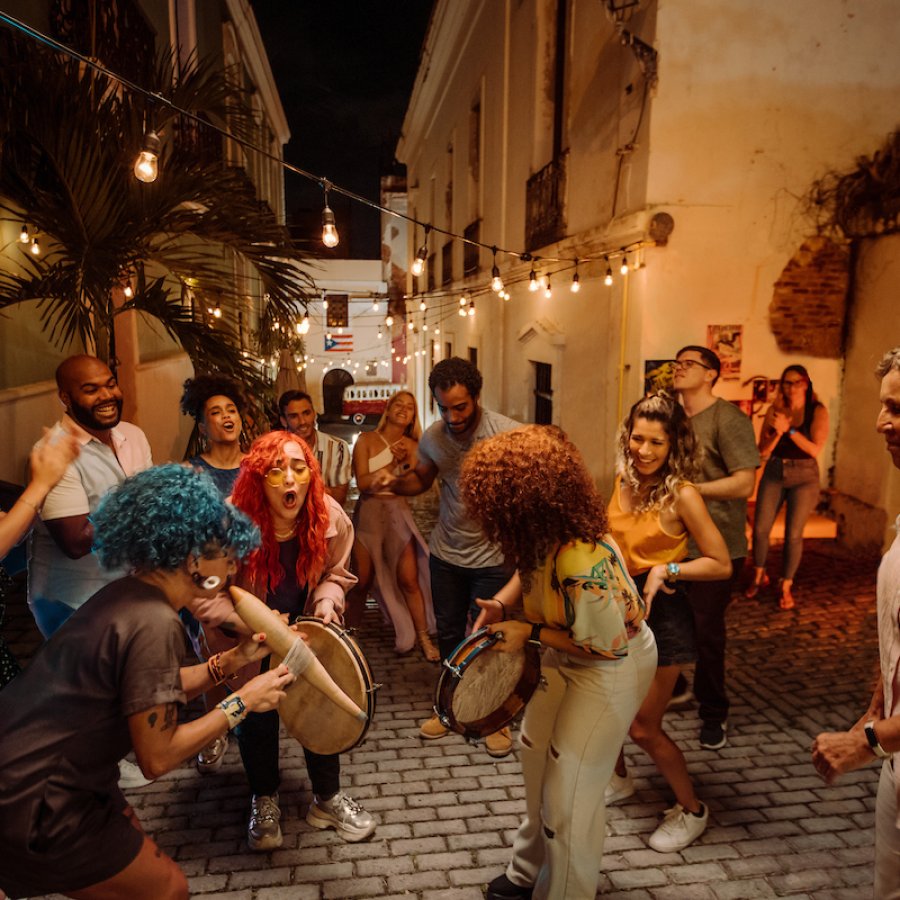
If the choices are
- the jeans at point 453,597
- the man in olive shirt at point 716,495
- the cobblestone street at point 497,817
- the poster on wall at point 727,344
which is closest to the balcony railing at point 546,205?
the poster on wall at point 727,344

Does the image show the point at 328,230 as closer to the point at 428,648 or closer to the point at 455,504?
the point at 455,504

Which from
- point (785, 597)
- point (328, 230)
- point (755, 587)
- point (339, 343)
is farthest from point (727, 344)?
point (339, 343)

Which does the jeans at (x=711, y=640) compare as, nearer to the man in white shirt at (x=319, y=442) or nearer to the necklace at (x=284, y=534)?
→ the necklace at (x=284, y=534)

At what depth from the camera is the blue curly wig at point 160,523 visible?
186 centimetres

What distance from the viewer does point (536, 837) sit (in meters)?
2.58

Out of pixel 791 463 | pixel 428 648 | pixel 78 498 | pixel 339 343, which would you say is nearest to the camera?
pixel 78 498

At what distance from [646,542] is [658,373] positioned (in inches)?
157

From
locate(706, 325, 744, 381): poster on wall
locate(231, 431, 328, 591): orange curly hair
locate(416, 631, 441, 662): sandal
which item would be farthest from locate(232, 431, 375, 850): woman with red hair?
locate(706, 325, 744, 381): poster on wall

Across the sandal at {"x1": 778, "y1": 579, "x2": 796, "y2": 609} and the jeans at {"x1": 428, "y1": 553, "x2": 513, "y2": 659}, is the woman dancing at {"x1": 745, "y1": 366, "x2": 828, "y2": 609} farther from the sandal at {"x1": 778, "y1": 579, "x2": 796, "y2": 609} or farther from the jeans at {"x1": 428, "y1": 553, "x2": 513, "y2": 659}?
the jeans at {"x1": 428, "y1": 553, "x2": 513, "y2": 659}

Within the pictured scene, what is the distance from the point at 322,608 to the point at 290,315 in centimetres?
345

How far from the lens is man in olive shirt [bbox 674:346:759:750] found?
12.0ft

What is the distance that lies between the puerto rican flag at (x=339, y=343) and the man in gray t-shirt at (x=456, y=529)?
1126 inches

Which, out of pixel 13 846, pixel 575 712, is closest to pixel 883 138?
pixel 575 712

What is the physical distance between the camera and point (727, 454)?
147 inches
